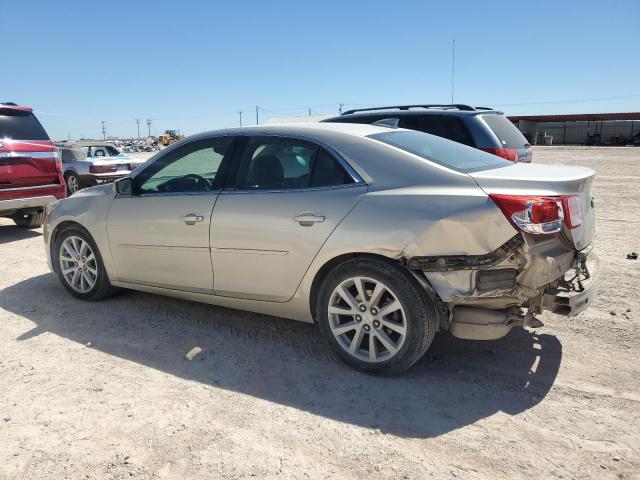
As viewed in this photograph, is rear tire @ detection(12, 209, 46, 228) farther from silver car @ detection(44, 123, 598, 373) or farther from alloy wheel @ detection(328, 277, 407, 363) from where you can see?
alloy wheel @ detection(328, 277, 407, 363)

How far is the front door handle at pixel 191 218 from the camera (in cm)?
396

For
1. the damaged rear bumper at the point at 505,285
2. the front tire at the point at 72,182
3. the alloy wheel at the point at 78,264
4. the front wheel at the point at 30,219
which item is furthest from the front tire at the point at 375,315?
the front tire at the point at 72,182

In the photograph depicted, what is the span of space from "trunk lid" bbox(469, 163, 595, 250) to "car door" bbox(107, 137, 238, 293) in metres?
1.97

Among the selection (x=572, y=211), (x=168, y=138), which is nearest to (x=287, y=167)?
(x=572, y=211)

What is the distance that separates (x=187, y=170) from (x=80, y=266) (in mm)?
1527

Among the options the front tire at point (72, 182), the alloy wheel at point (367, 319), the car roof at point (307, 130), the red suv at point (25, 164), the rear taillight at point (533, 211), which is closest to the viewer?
the rear taillight at point (533, 211)

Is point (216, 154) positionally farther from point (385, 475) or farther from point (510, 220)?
point (385, 475)

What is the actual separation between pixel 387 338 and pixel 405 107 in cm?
601

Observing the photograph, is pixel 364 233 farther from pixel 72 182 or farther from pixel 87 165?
pixel 72 182

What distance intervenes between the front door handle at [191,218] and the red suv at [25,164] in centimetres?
488

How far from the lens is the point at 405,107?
8547 millimetres

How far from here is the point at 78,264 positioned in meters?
4.89

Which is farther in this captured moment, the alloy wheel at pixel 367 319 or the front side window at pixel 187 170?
the front side window at pixel 187 170

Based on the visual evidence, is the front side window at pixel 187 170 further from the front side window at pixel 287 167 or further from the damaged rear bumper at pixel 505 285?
the damaged rear bumper at pixel 505 285
